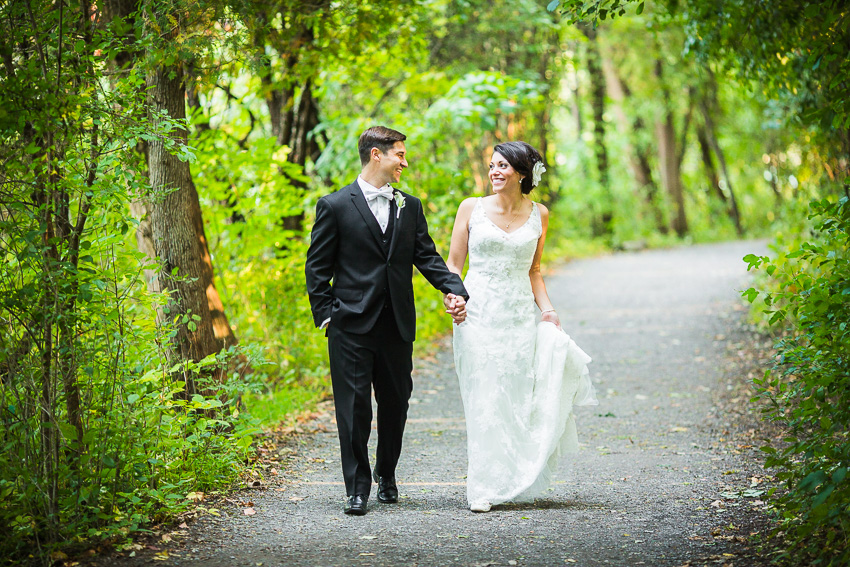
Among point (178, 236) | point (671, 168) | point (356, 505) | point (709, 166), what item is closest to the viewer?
point (356, 505)

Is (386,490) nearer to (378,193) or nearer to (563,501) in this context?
(563,501)

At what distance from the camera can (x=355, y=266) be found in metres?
5.15

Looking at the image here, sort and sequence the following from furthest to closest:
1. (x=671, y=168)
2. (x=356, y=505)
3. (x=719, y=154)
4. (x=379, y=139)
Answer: (x=719, y=154)
(x=671, y=168)
(x=379, y=139)
(x=356, y=505)

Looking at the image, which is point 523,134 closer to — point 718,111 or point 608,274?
point 608,274

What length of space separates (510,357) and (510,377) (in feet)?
0.41

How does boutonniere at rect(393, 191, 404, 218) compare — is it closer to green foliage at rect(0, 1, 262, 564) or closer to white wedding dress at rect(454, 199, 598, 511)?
white wedding dress at rect(454, 199, 598, 511)

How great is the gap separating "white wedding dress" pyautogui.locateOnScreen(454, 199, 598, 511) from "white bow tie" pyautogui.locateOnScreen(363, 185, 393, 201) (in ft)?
2.17

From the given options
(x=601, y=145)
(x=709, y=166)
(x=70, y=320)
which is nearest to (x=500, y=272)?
(x=70, y=320)

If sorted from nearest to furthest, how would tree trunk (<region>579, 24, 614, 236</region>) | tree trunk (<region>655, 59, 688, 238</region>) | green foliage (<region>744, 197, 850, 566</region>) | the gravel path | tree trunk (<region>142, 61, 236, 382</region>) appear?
green foliage (<region>744, 197, 850, 566</region>)
the gravel path
tree trunk (<region>142, 61, 236, 382</region>)
tree trunk (<region>579, 24, 614, 236</region>)
tree trunk (<region>655, 59, 688, 238</region>)

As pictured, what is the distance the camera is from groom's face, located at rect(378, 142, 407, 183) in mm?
→ 5215

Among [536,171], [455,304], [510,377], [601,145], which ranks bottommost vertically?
[510,377]

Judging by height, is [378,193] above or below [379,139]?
below

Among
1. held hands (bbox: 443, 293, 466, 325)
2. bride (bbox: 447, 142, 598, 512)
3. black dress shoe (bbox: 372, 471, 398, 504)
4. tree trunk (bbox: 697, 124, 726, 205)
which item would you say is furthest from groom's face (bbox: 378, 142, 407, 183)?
tree trunk (bbox: 697, 124, 726, 205)

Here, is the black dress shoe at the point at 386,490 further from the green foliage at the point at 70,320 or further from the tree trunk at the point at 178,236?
the tree trunk at the point at 178,236
